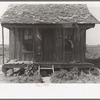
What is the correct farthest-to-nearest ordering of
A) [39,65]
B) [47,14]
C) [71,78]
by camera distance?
1. [47,14]
2. [39,65]
3. [71,78]

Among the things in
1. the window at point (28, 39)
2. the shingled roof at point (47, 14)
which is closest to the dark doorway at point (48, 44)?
the window at point (28, 39)

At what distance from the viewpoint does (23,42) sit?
42.9ft

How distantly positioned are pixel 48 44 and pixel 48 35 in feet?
2.28

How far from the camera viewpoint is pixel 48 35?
1339 centimetres

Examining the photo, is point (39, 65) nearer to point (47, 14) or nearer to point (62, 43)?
point (62, 43)

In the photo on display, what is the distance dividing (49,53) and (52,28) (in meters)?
1.94

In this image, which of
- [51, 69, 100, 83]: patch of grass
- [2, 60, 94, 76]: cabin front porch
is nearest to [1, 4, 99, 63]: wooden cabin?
[2, 60, 94, 76]: cabin front porch

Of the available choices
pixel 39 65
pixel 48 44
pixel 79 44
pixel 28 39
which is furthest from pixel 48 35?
pixel 39 65

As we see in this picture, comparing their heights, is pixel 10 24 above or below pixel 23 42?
above

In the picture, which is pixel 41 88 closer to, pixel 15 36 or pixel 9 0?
pixel 9 0

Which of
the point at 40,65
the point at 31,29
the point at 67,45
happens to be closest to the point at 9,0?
the point at 31,29

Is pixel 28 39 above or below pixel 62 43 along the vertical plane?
above

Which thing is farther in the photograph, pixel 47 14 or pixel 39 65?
pixel 47 14

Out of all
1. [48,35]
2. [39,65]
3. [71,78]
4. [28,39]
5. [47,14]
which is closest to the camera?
[71,78]
